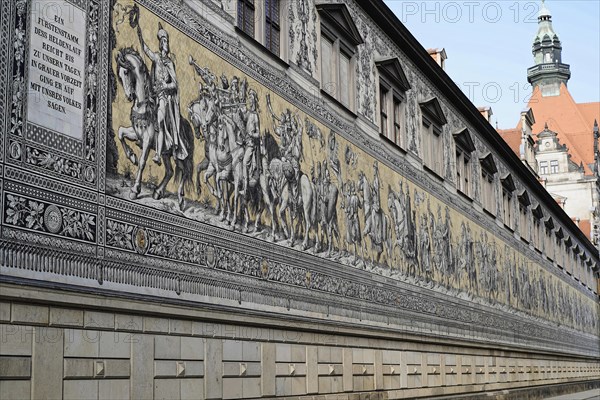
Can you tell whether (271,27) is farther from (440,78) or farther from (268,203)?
(440,78)

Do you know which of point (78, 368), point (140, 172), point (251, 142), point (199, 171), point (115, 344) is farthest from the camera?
point (251, 142)

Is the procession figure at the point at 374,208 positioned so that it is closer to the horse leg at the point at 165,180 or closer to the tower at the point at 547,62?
the horse leg at the point at 165,180

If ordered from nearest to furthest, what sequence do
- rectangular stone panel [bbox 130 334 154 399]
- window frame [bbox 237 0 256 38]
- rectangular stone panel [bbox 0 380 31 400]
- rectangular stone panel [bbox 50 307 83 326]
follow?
rectangular stone panel [bbox 0 380 31 400] < rectangular stone panel [bbox 50 307 83 326] < rectangular stone panel [bbox 130 334 154 399] < window frame [bbox 237 0 256 38]

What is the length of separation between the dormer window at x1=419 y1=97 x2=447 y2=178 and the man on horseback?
11.8m

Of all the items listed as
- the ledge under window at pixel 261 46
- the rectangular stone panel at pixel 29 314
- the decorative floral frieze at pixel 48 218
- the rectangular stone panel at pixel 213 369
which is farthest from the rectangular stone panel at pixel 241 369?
the ledge under window at pixel 261 46

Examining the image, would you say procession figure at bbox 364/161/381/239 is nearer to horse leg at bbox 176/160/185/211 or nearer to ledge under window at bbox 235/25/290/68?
ledge under window at bbox 235/25/290/68

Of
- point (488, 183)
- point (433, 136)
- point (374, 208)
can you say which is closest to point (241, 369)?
point (374, 208)

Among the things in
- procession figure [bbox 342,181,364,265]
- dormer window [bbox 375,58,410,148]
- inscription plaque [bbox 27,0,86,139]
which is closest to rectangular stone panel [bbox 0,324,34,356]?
inscription plaque [bbox 27,0,86,139]

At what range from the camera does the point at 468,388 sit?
22.9 m

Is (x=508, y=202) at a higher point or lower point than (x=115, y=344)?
higher

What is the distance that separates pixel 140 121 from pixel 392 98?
1077 cm

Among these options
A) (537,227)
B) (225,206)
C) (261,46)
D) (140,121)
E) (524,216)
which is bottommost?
(225,206)

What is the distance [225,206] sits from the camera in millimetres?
11211

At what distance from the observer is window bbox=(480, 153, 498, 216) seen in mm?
28125
